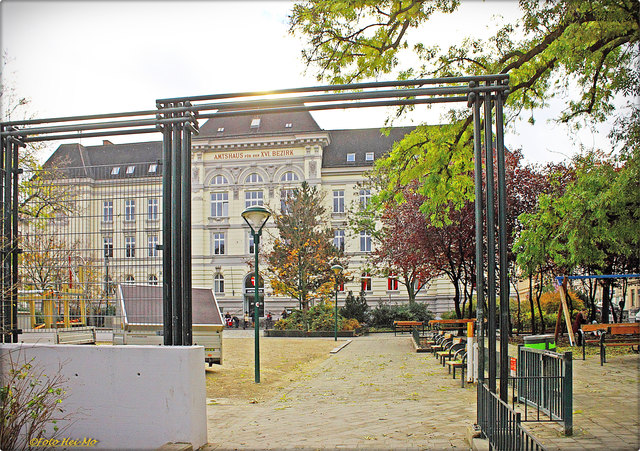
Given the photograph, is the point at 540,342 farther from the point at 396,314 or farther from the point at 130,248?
the point at 396,314

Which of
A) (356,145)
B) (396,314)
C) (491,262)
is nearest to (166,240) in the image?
(491,262)

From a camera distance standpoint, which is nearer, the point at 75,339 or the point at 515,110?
the point at 75,339

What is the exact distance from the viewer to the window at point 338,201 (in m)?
59.7

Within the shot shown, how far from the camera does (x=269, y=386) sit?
1344cm

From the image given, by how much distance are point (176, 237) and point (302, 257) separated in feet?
106

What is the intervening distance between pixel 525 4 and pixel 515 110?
108 inches

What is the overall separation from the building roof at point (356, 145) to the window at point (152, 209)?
52.1m

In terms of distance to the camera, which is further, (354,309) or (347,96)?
(354,309)

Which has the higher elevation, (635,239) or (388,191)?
(388,191)

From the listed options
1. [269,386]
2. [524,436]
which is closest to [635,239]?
[269,386]

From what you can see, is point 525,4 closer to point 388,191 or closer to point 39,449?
point 388,191

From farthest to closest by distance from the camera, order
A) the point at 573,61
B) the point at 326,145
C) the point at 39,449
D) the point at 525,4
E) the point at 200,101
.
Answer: the point at 326,145
the point at 525,4
the point at 573,61
the point at 200,101
the point at 39,449

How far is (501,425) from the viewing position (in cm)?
564

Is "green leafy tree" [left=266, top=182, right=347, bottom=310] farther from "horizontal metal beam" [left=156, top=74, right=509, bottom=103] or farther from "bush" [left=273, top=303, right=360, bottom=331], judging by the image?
"horizontal metal beam" [left=156, top=74, right=509, bottom=103]
